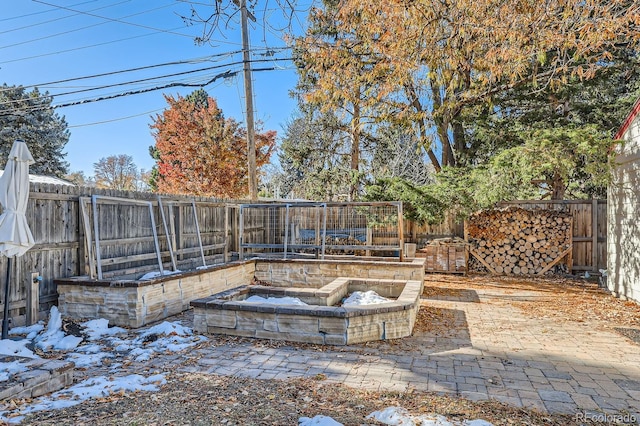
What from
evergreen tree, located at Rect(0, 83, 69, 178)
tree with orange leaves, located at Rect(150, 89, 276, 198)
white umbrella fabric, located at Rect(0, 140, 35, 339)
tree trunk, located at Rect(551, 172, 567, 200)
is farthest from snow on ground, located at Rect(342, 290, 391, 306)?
evergreen tree, located at Rect(0, 83, 69, 178)

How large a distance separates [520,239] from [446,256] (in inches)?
71.2

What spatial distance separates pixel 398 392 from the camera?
2.94 meters

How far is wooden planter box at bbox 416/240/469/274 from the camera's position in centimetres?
932

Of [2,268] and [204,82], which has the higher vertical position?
[204,82]

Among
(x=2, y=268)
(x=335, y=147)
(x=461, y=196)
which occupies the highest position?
(x=335, y=147)

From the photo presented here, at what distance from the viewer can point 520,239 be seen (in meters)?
9.16

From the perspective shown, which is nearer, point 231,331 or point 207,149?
point 231,331

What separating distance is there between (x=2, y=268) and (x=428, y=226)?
8870 mm

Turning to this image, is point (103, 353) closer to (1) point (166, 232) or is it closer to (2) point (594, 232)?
(1) point (166, 232)

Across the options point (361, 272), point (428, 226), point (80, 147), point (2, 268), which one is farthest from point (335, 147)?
point (80, 147)

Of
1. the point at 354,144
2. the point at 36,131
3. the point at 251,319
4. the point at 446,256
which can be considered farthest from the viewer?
the point at 36,131

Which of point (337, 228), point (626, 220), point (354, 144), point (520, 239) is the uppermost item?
point (354, 144)

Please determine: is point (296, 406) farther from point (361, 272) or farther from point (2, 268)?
point (361, 272)

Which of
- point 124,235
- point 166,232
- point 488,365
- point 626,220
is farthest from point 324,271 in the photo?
point 626,220
